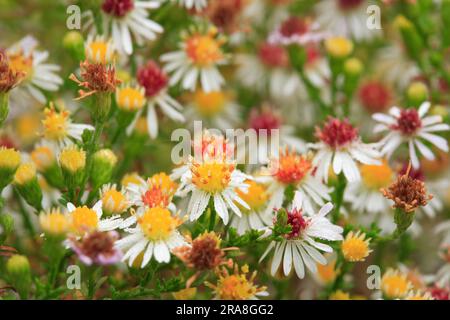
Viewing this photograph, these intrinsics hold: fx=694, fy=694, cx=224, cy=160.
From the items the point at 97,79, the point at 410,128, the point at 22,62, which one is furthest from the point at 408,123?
the point at 22,62

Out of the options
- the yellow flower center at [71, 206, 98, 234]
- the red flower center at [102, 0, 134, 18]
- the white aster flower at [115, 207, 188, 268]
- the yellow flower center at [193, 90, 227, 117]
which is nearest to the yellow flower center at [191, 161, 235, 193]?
the white aster flower at [115, 207, 188, 268]

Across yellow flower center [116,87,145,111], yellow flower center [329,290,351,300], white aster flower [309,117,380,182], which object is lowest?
yellow flower center [329,290,351,300]

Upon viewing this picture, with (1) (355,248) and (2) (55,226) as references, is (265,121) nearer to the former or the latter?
(1) (355,248)

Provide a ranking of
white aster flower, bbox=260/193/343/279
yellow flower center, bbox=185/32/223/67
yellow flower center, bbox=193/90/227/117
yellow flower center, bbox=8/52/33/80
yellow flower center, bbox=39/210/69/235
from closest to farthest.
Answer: yellow flower center, bbox=39/210/69/235
white aster flower, bbox=260/193/343/279
yellow flower center, bbox=8/52/33/80
yellow flower center, bbox=185/32/223/67
yellow flower center, bbox=193/90/227/117

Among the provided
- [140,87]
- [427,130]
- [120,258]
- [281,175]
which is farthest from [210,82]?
[120,258]

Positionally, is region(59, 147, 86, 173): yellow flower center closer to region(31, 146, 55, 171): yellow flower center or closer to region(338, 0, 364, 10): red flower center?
region(31, 146, 55, 171): yellow flower center

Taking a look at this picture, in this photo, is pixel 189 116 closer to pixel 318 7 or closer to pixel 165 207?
pixel 318 7
